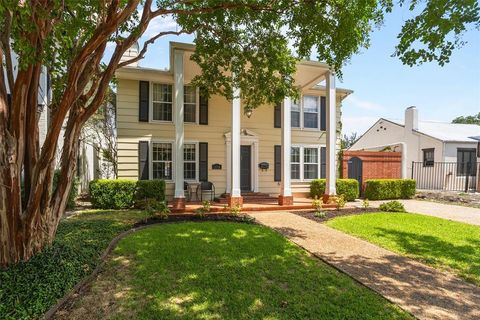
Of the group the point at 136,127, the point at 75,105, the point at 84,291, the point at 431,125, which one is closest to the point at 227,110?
the point at 136,127

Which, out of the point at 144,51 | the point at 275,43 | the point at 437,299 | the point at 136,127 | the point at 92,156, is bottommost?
the point at 437,299

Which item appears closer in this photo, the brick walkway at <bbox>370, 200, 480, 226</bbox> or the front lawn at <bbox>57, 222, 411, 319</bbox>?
the front lawn at <bbox>57, 222, 411, 319</bbox>

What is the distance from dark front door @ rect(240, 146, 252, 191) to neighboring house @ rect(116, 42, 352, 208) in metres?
0.04

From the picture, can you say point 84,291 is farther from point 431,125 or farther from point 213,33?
point 431,125

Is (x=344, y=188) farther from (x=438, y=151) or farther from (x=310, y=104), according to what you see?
(x=438, y=151)

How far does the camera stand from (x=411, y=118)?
1967 centimetres

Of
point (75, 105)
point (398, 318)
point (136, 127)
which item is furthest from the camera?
point (136, 127)

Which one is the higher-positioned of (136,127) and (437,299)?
(136,127)

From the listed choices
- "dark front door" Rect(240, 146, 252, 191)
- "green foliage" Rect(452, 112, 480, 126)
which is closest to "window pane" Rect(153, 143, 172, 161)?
"dark front door" Rect(240, 146, 252, 191)

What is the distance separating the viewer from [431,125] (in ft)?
69.4

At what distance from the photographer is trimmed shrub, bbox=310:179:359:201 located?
11375 mm

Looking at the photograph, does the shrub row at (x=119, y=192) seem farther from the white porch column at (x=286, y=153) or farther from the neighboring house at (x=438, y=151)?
the neighboring house at (x=438, y=151)

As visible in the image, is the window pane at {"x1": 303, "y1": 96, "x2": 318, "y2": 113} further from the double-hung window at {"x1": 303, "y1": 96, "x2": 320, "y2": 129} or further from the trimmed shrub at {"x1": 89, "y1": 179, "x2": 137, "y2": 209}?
the trimmed shrub at {"x1": 89, "y1": 179, "x2": 137, "y2": 209}

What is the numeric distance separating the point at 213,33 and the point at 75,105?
12.0 ft
